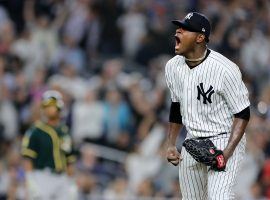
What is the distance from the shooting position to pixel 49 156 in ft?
38.5

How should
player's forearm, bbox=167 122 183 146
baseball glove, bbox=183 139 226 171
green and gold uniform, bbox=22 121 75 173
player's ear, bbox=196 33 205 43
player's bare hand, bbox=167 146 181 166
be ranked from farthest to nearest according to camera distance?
1. green and gold uniform, bbox=22 121 75 173
2. player's forearm, bbox=167 122 183 146
3. player's bare hand, bbox=167 146 181 166
4. player's ear, bbox=196 33 205 43
5. baseball glove, bbox=183 139 226 171

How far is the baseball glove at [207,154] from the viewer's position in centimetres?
764

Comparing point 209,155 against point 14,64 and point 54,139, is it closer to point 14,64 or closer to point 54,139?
point 54,139

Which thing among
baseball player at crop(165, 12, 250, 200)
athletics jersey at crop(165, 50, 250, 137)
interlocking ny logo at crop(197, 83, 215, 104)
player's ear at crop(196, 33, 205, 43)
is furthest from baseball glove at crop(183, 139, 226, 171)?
player's ear at crop(196, 33, 205, 43)

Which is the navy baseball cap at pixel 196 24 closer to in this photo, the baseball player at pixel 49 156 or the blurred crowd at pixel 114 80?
the baseball player at pixel 49 156

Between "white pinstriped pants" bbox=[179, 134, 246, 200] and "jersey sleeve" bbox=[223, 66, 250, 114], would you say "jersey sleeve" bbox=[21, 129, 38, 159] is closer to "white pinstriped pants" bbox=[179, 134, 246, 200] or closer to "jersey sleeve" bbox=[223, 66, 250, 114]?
"white pinstriped pants" bbox=[179, 134, 246, 200]

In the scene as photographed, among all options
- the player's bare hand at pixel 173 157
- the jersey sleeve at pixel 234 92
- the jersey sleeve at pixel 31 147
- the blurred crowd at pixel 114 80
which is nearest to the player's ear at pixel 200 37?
the jersey sleeve at pixel 234 92

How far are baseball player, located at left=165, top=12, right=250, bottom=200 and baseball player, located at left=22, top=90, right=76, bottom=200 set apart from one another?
3.85m

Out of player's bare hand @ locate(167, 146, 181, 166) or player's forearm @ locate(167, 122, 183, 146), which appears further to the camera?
player's forearm @ locate(167, 122, 183, 146)

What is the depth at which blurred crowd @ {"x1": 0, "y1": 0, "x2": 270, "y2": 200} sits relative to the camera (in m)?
13.7

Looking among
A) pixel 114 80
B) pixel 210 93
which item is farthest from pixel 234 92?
pixel 114 80

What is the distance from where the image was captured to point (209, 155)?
7.63 m

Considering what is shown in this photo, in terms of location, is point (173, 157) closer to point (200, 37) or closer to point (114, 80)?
point (200, 37)

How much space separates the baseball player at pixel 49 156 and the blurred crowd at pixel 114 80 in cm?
116
